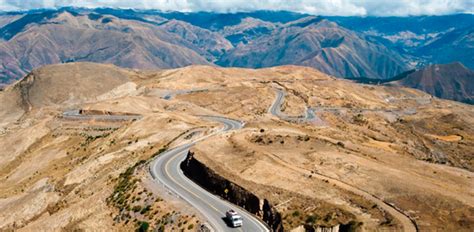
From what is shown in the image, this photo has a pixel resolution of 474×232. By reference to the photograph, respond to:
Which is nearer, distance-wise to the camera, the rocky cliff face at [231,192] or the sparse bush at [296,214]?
the sparse bush at [296,214]

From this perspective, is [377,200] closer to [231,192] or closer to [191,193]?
[231,192]

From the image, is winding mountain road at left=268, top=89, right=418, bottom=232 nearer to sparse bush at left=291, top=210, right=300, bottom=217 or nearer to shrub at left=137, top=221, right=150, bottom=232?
sparse bush at left=291, top=210, right=300, bottom=217

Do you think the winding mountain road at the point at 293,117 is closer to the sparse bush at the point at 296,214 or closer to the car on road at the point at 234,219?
the car on road at the point at 234,219

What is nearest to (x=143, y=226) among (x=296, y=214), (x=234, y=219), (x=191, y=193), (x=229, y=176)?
(x=191, y=193)

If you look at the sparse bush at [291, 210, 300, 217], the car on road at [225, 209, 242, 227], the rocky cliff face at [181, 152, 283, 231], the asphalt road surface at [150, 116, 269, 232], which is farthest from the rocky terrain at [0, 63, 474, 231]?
the car on road at [225, 209, 242, 227]

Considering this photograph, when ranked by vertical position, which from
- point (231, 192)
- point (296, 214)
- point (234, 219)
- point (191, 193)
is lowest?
point (191, 193)

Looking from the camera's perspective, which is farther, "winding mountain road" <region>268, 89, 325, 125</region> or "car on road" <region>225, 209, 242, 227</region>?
"winding mountain road" <region>268, 89, 325, 125</region>

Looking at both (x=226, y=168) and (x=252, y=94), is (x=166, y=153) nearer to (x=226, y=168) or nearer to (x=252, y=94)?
(x=226, y=168)

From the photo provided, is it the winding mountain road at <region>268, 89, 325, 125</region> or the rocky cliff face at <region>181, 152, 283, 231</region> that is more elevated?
the rocky cliff face at <region>181, 152, 283, 231</region>

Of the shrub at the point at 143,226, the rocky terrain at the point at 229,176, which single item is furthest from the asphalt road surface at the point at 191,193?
the shrub at the point at 143,226
